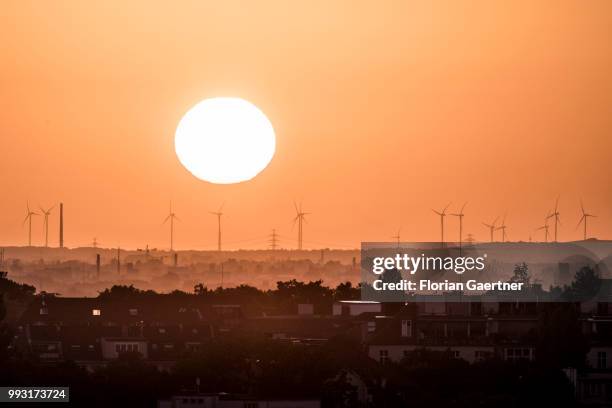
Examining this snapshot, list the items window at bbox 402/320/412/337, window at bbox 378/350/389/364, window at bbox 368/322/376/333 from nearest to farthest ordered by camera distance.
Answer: window at bbox 378/350/389/364, window at bbox 402/320/412/337, window at bbox 368/322/376/333

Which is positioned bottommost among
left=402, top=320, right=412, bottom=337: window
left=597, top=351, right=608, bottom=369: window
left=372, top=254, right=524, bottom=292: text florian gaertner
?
left=597, top=351, right=608, bottom=369: window

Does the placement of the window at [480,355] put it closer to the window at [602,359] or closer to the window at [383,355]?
the window at [383,355]

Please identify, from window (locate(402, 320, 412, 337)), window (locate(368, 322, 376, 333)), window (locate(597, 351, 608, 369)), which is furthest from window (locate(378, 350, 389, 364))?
window (locate(597, 351, 608, 369))

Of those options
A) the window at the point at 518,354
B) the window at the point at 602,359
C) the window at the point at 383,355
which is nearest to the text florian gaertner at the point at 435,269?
the window at the point at 518,354

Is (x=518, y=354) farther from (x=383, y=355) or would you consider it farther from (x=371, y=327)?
(x=371, y=327)

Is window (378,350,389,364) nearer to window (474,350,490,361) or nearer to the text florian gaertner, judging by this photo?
window (474,350,490,361)

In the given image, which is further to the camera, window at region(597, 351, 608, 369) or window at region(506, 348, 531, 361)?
window at region(506, 348, 531, 361)

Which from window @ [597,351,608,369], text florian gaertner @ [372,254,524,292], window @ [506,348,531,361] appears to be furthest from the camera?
text florian gaertner @ [372,254,524,292]
